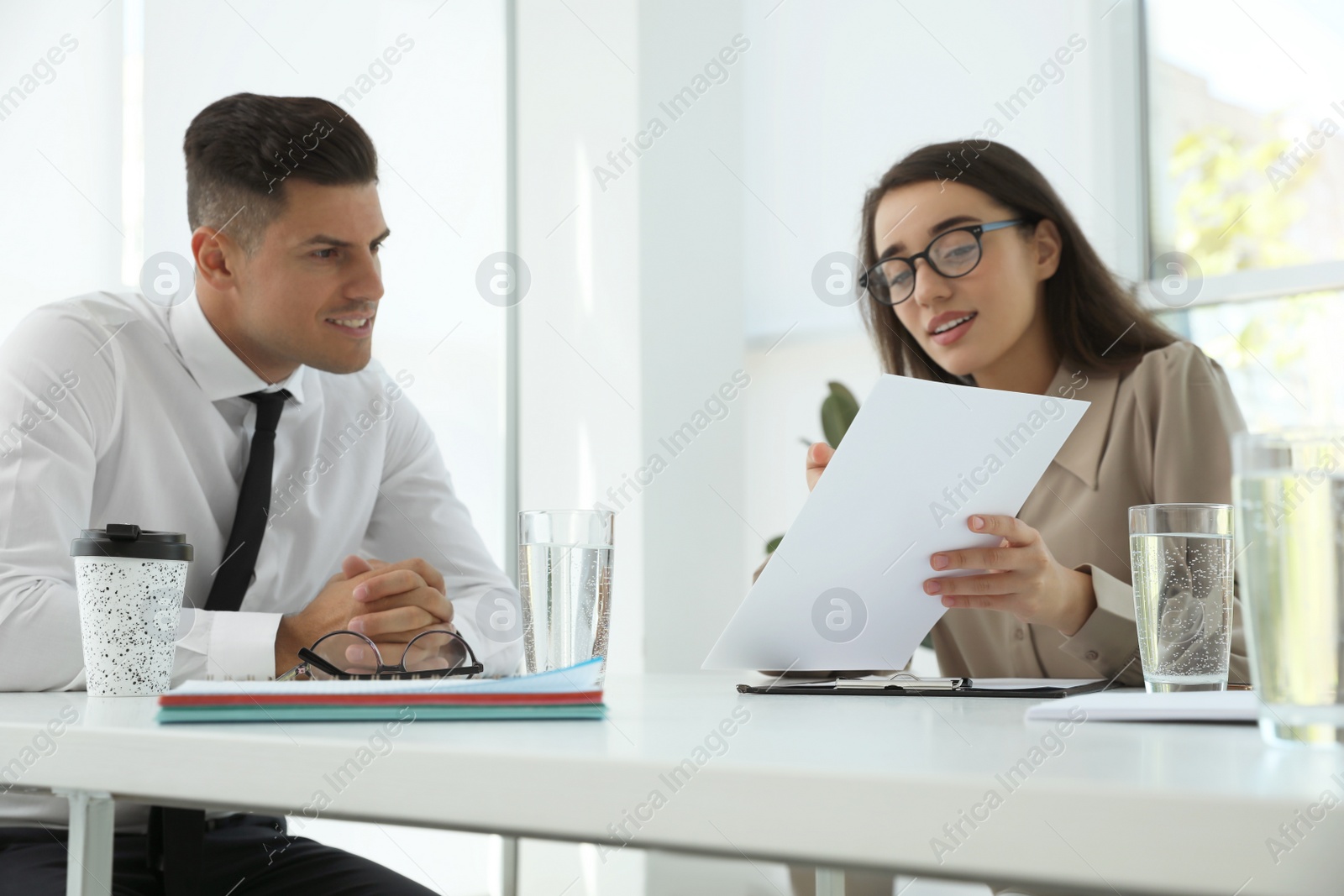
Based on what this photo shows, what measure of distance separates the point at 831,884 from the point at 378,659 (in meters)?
0.55

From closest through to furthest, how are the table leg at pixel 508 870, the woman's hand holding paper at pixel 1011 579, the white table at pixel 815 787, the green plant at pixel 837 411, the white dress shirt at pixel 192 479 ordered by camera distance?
the white table at pixel 815 787, the woman's hand holding paper at pixel 1011 579, the white dress shirt at pixel 192 479, the green plant at pixel 837 411, the table leg at pixel 508 870

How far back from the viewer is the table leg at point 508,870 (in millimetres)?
3119

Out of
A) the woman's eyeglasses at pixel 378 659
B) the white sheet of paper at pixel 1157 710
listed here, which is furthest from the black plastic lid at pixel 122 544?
the white sheet of paper at pixel 1157 710

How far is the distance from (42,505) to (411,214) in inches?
82.7

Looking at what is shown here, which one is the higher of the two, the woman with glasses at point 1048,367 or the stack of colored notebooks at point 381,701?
the woman with glasses at point 1048,367

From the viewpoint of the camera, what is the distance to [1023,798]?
0.39 m

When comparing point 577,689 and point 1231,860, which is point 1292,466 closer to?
point 1231,860

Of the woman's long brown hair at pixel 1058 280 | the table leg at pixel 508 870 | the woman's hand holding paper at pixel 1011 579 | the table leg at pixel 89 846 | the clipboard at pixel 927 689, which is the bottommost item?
the table leg at pixel 508 870

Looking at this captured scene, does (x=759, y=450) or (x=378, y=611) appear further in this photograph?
(x=759, y=450)

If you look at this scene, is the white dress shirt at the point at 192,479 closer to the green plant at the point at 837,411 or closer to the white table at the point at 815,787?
the white table at the point at 815,787

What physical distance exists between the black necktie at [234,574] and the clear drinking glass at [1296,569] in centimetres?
92

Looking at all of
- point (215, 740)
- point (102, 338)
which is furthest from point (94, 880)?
point (102, 338)

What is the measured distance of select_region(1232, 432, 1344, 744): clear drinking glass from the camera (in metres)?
0.46

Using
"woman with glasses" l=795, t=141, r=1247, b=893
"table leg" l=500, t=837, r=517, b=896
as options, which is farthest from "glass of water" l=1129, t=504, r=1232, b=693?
"table leg" l=500, t=837, r=517, b=896
